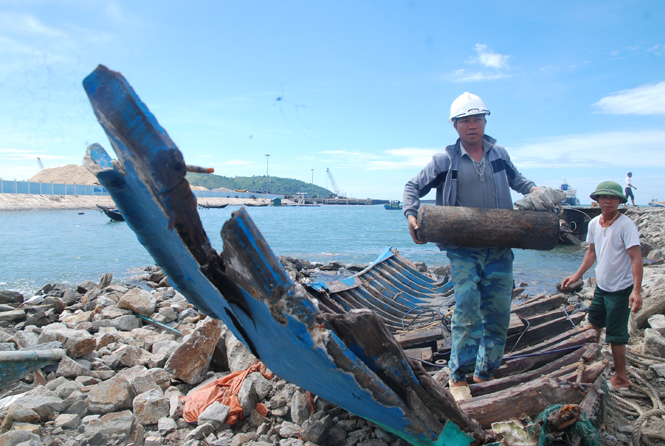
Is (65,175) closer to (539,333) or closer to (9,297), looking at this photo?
(9,297)

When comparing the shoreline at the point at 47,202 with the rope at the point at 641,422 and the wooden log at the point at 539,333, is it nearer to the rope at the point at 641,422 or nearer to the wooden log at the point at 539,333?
the wooden log at the point at 539,333

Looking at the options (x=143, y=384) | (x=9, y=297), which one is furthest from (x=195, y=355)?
(x=9, y=297)

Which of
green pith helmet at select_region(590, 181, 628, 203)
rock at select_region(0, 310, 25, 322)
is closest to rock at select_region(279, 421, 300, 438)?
Answer: green pith helmet at select_region(590, 181, 628, 203)

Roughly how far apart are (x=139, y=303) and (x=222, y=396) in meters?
4.12

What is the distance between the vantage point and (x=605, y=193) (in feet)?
11.8

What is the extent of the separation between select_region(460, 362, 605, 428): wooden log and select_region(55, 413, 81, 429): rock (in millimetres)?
2983

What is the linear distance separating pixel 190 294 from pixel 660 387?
173 inches

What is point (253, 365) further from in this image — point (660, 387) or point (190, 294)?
point (660, 387)

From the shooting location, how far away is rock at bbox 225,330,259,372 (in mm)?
3908

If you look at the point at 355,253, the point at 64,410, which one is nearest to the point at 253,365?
the point at 64,410

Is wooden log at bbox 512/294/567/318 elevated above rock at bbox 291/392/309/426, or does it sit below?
above

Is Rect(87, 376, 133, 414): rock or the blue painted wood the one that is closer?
the blue painted wood

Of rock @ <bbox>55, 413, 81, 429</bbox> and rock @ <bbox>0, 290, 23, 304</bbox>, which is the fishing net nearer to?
rock @ <bbox>55, 413, 81, 429</bbox>

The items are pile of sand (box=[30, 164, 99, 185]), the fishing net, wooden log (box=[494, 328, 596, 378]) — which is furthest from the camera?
pile of sand (box=[30, 164, 99, 185])
